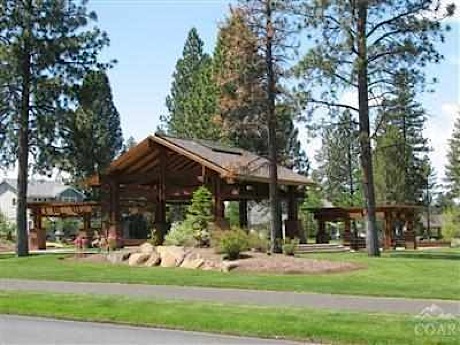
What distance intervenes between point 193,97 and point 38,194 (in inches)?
1579

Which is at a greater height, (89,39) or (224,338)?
(89,39)

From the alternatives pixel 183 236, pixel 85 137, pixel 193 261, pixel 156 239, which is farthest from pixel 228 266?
pixel 85 137

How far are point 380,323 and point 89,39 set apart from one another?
1044 inches

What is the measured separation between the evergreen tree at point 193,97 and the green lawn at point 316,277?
2236 centimetres

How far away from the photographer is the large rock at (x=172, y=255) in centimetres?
2414

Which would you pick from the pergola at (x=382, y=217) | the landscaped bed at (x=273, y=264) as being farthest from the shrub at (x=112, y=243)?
the pergola at (x=382, y=217)

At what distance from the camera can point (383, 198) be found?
5572 cm

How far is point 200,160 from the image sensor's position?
97.8 feet

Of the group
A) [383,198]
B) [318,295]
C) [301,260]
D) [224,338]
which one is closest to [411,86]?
[301,260]

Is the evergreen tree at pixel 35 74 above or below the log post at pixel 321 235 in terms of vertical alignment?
above

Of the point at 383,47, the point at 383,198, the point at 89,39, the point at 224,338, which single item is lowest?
the point at 224,338

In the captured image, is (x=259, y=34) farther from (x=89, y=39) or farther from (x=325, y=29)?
(x=89, y=39)

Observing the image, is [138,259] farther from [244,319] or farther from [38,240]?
[38,240]

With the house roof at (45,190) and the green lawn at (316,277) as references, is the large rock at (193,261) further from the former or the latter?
the house roof at (45,190)
